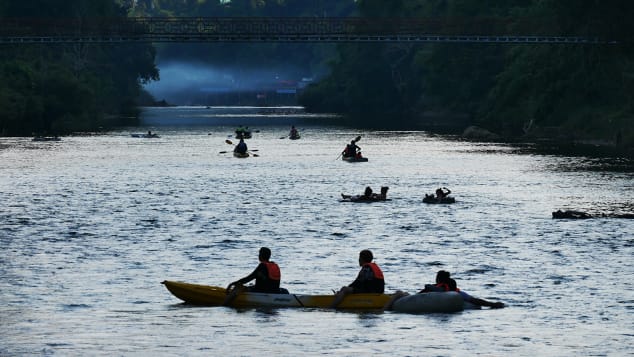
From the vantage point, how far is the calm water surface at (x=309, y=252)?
3409cm

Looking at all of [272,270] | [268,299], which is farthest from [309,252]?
[272,270]

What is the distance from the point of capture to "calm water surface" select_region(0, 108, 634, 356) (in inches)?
1342

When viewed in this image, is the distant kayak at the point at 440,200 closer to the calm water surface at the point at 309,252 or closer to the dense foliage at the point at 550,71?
the calm water surface at the point at 309,252

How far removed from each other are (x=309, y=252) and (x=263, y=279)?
1249cm

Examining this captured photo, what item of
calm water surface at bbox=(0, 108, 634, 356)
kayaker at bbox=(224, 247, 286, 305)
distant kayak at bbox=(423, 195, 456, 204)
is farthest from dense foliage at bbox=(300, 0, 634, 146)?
kayaker at bbox=(224, 247, 286, 305)

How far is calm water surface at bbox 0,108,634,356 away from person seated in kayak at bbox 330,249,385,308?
0.64m

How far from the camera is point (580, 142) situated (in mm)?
118938

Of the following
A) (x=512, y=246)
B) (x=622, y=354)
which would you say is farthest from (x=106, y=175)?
(x=622, y=354)

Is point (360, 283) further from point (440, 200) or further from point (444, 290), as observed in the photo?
point (440, 200)

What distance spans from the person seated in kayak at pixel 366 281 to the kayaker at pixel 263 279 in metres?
1.65

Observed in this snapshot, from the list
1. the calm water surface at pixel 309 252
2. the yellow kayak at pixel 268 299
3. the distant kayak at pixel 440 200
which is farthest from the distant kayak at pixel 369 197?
the yellow kayak at pixel 268 299

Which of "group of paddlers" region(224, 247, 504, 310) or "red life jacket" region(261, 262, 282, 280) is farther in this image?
"red life jacket" region(261, 262, 282, 280)

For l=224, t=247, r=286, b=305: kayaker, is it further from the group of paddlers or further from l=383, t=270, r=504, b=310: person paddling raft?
l=383, t=270, r=504, b=310: person paddling raft

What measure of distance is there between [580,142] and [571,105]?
944cm
